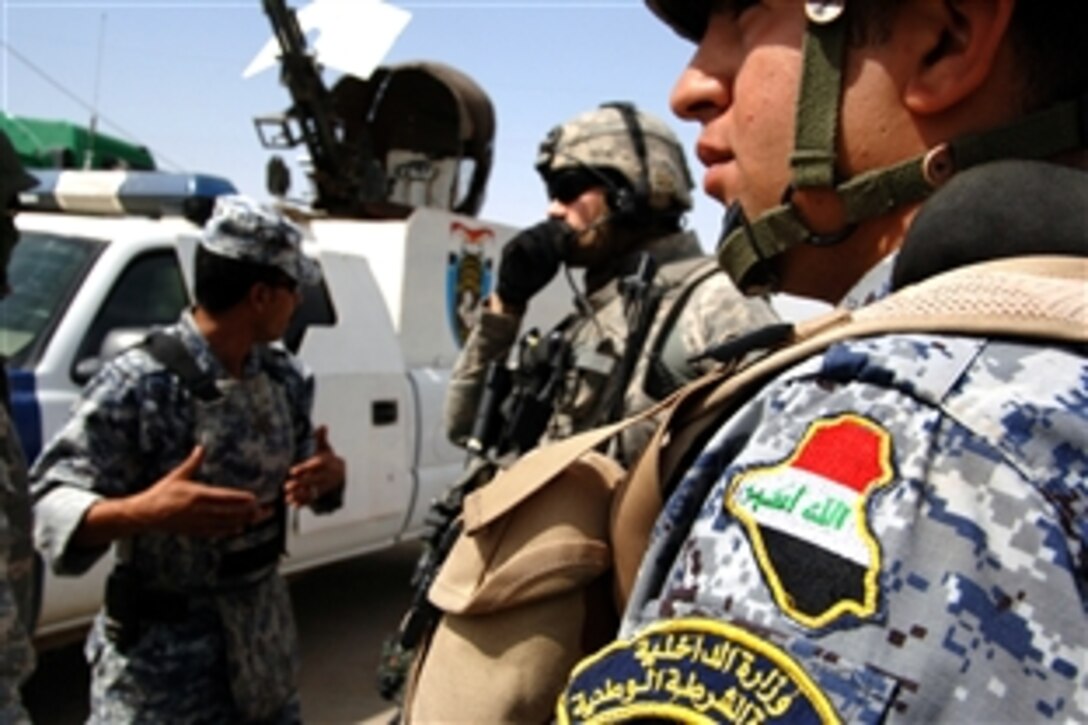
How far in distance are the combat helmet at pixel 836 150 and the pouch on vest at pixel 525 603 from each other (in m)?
0.32

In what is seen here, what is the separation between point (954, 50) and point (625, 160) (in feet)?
7.02

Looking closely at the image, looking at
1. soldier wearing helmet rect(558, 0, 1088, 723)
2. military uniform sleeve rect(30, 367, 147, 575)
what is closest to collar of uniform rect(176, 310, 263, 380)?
military uniform sleeve rect(30, 367, 147, 575)

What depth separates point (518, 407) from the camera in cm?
295

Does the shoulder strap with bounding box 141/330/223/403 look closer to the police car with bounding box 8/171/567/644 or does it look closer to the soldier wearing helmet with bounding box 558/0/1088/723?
the police car with bounding box 8/171/567/644

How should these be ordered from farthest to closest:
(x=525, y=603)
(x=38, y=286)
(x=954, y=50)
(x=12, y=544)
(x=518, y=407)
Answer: (x=38, y=286)
(x=518, y=407)
(x=12, y=544)
(x=525, y=603)
(x=954, y=50)

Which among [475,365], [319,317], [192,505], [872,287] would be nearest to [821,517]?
[872,287]

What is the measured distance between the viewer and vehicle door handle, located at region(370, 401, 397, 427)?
5.27 meters

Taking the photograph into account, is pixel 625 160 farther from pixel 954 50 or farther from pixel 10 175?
pixel 954 50

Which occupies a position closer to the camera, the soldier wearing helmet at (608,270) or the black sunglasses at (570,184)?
the soldier wearing helmet at (608,270)

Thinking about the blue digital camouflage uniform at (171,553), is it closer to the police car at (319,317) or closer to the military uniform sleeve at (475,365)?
the military uniform sleeve at (475,365)

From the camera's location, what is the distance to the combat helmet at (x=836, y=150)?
0.88m

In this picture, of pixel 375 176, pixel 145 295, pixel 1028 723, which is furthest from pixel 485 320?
pixel 375 176

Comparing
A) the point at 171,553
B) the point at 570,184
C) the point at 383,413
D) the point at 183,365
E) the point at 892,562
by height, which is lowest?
the point at 383,413

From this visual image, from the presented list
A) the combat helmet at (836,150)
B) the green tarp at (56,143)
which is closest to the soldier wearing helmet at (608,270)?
the combat helmet at (836,150)
